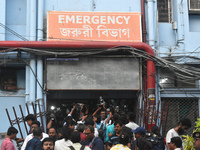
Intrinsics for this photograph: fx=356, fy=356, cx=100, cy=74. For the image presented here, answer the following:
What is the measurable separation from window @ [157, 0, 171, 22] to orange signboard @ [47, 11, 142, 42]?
4.70ft

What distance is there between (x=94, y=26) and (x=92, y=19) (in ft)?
0.86

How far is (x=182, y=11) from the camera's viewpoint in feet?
41.9

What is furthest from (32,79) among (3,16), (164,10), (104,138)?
(164,10)

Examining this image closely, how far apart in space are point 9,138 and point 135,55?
5473mm

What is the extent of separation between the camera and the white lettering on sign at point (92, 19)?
12148 mm

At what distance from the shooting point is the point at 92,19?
481 inches

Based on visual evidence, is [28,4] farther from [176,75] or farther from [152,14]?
[176,75]

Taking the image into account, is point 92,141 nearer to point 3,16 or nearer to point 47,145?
point 47,145

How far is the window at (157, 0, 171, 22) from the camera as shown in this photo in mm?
13359

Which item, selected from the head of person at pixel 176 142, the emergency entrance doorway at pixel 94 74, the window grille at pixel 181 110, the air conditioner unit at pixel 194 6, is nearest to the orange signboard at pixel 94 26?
the emergency entrance doorway at pixel 94 74

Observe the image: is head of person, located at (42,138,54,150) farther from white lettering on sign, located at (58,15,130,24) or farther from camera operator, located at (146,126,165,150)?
white lettering on sign, located at (58,15,130,24)

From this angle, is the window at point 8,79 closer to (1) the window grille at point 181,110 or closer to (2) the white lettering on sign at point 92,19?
(2) the white lettering on sign at point 92,19

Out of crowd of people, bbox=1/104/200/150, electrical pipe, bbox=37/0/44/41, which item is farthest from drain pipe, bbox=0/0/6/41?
crowd of people, bbox=1/104/200/150

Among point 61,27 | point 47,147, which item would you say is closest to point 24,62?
point 61,27
